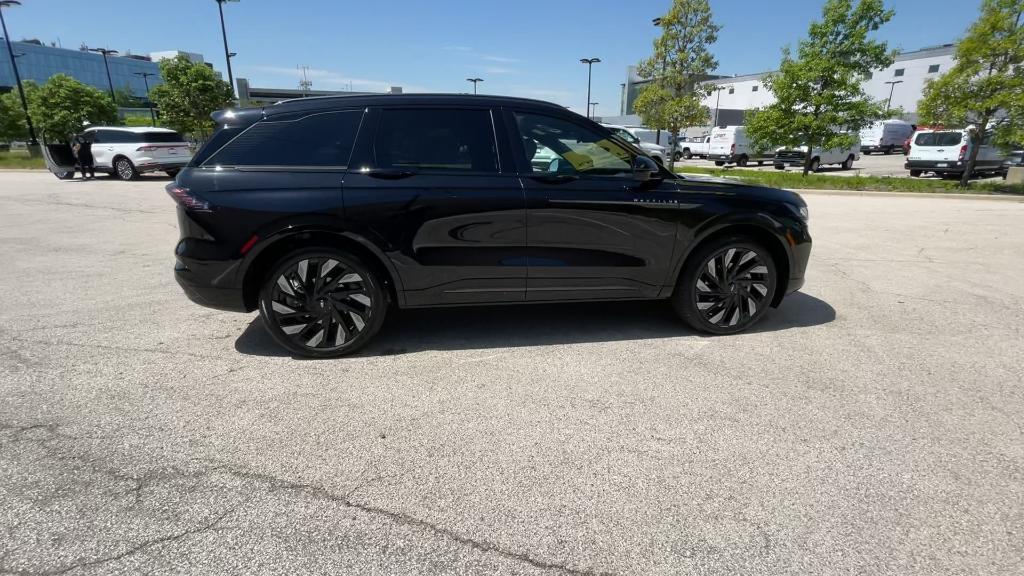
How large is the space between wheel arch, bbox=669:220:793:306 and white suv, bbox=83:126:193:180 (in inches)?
745

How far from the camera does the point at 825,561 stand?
1.92 meters

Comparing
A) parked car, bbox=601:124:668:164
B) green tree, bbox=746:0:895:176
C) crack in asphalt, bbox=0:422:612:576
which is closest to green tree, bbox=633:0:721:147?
parked car, bbox=601:124:668:164

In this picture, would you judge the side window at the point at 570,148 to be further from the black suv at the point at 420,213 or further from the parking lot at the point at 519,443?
the parking lot at the point at 519,443

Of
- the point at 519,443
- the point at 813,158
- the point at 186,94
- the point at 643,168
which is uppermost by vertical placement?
the point at 186,94

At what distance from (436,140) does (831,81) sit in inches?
648

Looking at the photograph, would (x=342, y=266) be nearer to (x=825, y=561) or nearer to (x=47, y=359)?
(x=47, y=359)

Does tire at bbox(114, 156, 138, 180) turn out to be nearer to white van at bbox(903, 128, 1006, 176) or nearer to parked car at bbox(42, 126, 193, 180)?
parked car at bbox(42, 126, 193, 180)

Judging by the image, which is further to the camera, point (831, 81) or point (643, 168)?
point (831, 81)

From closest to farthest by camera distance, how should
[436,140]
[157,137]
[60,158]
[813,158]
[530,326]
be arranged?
[436,140], [530,326], [157,137], [60,158], [813,158]

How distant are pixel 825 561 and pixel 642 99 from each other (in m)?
22.8

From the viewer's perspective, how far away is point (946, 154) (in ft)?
60.0

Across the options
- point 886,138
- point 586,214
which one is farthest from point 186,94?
point 886,138

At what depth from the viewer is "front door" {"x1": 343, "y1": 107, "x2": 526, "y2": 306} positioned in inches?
136

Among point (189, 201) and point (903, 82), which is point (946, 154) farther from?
point (903, 82)
